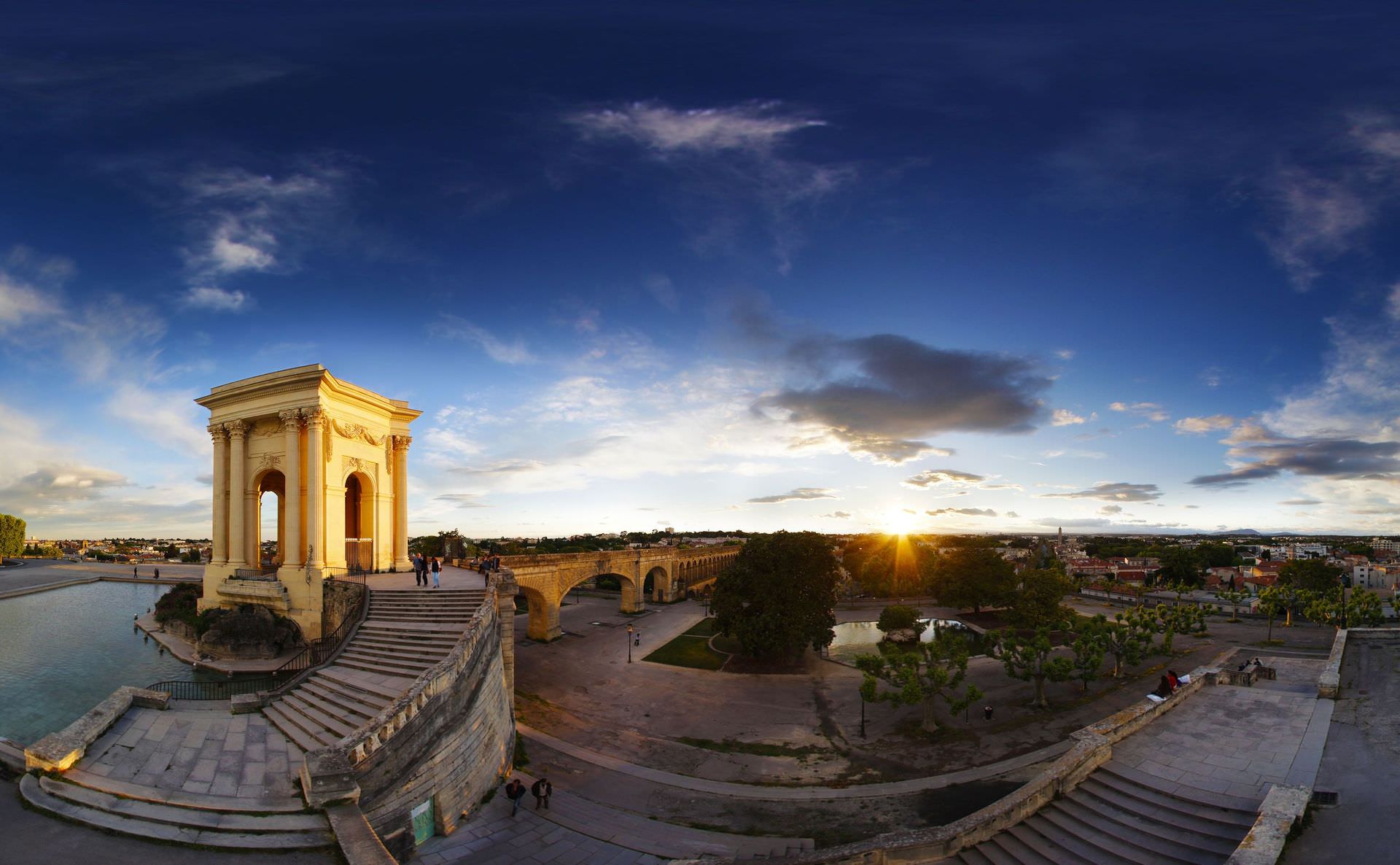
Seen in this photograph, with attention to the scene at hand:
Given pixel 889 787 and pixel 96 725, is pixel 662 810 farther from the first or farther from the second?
pixel 96 725

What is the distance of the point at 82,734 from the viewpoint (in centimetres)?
1564

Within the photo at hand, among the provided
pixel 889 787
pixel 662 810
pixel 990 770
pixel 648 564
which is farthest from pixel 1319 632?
pixel 648 564

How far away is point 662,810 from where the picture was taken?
71.5 feet

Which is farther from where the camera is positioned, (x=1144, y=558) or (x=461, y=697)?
(x=1144, y=558)

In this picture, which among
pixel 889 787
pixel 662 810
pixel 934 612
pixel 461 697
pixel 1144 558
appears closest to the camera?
pixel 461 697

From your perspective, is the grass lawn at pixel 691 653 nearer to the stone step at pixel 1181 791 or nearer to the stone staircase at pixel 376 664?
the stone staircase at pixel 376 664

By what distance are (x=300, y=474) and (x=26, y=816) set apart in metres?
18.8

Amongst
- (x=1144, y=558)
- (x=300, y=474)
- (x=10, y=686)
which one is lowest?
(x=1144, y=558)

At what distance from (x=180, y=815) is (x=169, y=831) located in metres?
0.59

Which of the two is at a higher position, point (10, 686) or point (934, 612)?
point (10, 686)

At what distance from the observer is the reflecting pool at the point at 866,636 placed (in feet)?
165

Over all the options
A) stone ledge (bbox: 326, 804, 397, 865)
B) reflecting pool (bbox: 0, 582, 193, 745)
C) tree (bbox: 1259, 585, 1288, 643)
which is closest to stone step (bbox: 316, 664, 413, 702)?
stone ledge (bbox: 326, 804, 397, 865)

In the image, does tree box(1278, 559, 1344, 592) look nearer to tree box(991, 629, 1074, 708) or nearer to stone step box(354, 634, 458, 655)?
tree box(991, 629, 1074, 708)

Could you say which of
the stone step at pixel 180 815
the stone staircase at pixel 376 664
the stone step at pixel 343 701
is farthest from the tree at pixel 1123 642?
the stone step at pixel 180 815
